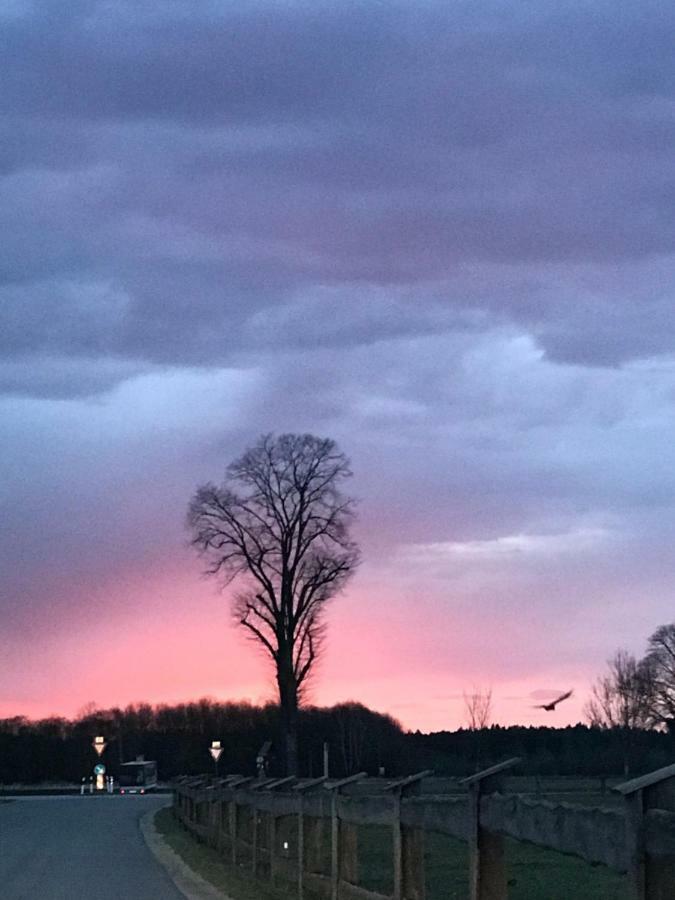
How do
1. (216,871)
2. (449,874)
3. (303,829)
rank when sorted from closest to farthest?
1. (303,829)
2. (216,871)
3. (449,874)

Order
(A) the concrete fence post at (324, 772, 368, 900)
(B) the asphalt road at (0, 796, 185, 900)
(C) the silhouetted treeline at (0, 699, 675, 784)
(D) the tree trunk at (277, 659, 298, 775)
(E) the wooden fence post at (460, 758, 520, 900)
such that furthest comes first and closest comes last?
(C) the silhouetted treeline at (0, 699, 675, 784), (D) the tree trunk at (277, 659, 298, 775), (B) the asphalt road at (0, 796, 185, 900), (A) the concrete fence post at (324, 772, 368, 900), (E) the wooden fence post at (460, 758, 520, 900)

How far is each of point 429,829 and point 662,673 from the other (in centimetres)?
8242

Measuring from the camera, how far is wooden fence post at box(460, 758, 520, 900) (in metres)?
9.27

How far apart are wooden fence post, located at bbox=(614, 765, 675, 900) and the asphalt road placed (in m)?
11.6

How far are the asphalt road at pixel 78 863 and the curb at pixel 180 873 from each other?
163mm

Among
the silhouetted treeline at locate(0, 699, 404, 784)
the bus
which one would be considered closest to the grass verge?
the silhouetted treeline at locate(0, 699, 404, 784)

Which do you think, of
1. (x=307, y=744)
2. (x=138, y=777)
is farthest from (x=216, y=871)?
(x=138, y=777)

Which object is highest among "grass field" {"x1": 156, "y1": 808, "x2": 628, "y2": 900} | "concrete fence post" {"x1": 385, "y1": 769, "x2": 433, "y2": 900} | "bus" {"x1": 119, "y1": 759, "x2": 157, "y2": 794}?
"bus" {"x1": 119, "y1": 759, "x2": 157, "y2": 794}

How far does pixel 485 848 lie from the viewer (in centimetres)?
938

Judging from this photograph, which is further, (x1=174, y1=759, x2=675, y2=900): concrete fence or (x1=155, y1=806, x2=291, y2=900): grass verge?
(x1=155, y1=806, x2=291, y2=900): grass verge

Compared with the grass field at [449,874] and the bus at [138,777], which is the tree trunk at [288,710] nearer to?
the grass field at [449,874]

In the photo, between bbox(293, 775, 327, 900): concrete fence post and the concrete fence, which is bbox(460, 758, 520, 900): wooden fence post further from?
bbox(293, 775, 327, 900): concrete fence post

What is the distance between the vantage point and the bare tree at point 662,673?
86875 mm

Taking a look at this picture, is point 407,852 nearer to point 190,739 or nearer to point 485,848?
point 485,848
